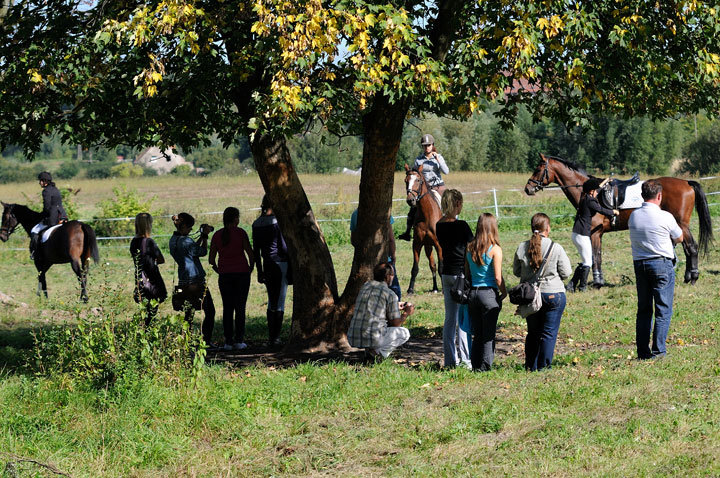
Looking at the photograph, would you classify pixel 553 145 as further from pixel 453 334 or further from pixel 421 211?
pixel 453 334

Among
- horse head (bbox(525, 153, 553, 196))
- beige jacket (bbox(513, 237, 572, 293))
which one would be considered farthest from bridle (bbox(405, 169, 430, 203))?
beige jacket (bbox(513, 237, 572, 293))

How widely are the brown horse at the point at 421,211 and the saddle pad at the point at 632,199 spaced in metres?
3.25

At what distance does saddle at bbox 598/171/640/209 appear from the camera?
1434cm

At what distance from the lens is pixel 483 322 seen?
322 inches

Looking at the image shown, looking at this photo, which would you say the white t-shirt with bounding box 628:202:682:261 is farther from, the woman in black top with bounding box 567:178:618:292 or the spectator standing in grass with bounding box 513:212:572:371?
the woman in black top with bounding box 567:178:618:292

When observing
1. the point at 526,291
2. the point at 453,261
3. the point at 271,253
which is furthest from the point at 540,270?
the point at 271,253

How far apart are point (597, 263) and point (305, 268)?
20.5 ft

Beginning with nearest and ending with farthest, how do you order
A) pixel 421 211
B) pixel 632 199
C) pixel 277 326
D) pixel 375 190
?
pixel 375 190
pixel 277 326
pixel 632 199
pixel 421 211

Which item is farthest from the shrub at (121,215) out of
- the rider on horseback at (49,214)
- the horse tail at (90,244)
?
the horse tail at (90,244)

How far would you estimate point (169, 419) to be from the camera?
6.81 metres

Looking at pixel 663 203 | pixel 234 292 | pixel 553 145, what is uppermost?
→ pixel 553 145

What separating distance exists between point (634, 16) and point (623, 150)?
62.1 m

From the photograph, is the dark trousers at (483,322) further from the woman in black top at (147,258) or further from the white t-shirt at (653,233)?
the woman in black top at (147,258)

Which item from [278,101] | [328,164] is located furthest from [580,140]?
[278,101]
